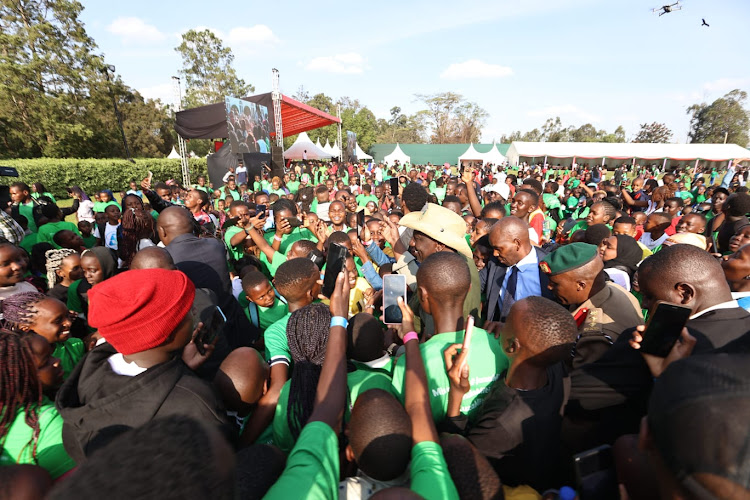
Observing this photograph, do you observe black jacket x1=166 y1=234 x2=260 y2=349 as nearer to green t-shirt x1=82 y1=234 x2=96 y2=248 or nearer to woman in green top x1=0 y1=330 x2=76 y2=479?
woman in green top x1=0 y1=330 x2=76 y2=479

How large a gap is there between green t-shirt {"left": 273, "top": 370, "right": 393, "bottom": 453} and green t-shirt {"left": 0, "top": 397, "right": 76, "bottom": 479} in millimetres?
876

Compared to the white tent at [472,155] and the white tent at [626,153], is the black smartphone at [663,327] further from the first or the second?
the white tent at [626,153]

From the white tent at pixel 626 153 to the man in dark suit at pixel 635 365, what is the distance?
149 feet

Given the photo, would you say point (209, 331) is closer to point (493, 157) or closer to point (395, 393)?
point (395, 393)

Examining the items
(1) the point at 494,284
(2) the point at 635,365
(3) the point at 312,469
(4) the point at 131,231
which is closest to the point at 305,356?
(3) the point at 312,469

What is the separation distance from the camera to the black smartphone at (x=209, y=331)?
199 centimetres

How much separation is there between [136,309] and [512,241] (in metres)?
2.69

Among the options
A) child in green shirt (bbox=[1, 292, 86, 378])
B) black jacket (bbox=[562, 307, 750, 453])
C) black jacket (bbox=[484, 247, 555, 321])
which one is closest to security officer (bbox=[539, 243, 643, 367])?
black jacket (bbox=[562, 307, 750, 453])

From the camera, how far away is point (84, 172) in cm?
2081

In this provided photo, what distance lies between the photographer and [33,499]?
1.09 metres

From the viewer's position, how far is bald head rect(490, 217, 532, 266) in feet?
9.64

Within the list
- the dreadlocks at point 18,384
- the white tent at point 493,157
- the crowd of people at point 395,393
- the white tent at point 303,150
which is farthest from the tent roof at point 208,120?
the white tent at point 493,157

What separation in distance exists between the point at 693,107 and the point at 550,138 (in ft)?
A: 85.2

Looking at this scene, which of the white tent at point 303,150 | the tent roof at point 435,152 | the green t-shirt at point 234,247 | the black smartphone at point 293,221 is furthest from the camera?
the tent roof at point 435,152
